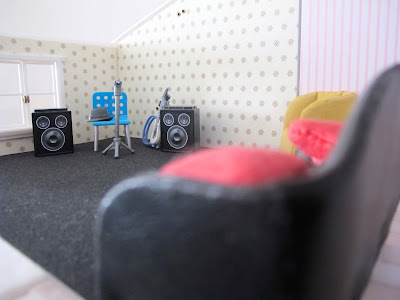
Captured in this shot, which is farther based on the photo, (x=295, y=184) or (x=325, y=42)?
(x=325, y=42)

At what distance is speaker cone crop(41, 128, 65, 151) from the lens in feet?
14.3

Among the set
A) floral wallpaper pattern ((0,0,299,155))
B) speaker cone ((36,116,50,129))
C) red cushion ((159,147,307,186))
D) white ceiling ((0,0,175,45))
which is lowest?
speaker cone ((36,116,50,129))

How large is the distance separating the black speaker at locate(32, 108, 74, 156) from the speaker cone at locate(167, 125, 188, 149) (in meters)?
1.27

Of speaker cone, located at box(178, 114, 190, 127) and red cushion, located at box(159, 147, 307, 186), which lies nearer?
red cushion, located at box(159, 147, 307, 186)

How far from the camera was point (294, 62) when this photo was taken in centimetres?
400

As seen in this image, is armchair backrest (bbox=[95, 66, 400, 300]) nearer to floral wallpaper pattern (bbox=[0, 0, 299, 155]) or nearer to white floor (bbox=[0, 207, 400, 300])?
white floor (bbox=[0, 207, 400, 300])

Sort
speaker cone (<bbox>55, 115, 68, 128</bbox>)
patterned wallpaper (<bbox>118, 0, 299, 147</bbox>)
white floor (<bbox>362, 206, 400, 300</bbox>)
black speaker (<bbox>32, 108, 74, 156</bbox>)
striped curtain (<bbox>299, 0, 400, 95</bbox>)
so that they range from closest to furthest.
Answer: white floor (<bbox>362, 206, 400, 300</bbox>) → striped curtain (<bbox>299, 0, 400, 95</bbox>) → patterned wallpaper (<bbox>118, 0, 299, 147</bbox>) → black speaker (<bbox>32, 108, 74, 156</bbox>) → speaker cone (<bbox>55, 115, 68, 128</bbox>)

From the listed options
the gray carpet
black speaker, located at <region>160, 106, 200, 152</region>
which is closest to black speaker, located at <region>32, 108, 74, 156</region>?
the gray carpet

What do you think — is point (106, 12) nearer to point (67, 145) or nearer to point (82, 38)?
point (82, 38)

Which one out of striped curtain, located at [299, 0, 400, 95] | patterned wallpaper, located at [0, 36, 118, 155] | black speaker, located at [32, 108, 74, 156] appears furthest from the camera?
patterned wallpaper, located at [0, 36, 118, 155]

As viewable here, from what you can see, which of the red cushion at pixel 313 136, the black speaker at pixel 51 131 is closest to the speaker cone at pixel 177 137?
the black speaker at pixel 51 131

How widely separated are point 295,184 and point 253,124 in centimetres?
399

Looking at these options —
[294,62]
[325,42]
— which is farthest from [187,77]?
[325,42]

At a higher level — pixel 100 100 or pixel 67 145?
pixel 100 100
